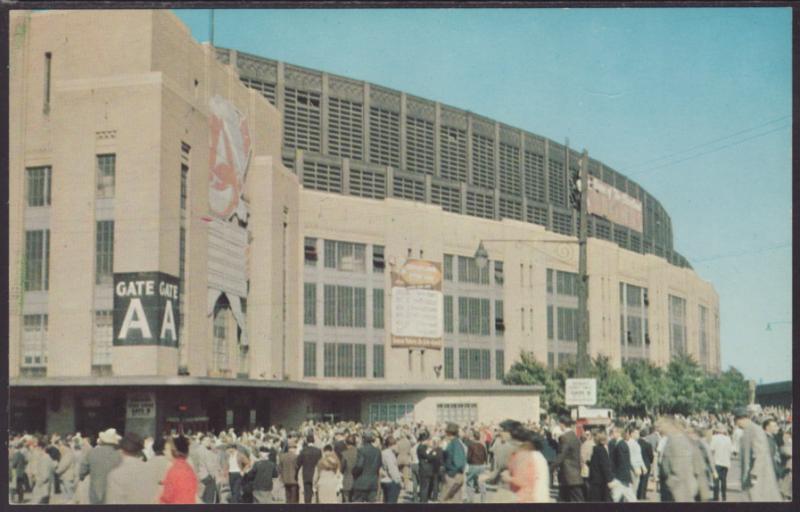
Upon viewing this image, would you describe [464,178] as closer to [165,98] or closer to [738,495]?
[165,98]

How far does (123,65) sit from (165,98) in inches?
49.7

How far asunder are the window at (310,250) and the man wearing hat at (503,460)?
9.51m

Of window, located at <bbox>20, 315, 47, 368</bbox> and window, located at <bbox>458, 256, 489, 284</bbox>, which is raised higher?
window, located at <bbox>458, 256, 489, 284</bbox>

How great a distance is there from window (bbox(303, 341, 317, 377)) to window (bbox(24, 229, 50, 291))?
6587 millimetres

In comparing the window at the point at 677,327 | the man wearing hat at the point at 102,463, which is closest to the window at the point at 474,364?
the window at the point at 677,327

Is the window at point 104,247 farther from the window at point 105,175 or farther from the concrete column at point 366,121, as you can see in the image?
the concrete column at point 366,121

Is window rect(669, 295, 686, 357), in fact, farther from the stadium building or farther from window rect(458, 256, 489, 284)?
window rect(458, 256, 489, 284)

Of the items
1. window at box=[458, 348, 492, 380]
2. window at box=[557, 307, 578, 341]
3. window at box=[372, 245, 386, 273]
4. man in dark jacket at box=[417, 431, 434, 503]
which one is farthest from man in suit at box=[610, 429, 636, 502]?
window at box=[557, 307, 578, 341]

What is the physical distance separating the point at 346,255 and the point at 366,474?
9.69 meters

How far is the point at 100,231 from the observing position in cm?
2197

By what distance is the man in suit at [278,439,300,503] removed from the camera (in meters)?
16.5

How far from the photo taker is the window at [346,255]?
24.7 m

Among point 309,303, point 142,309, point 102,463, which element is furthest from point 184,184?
point 102,463

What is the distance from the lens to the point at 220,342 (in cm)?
2567
